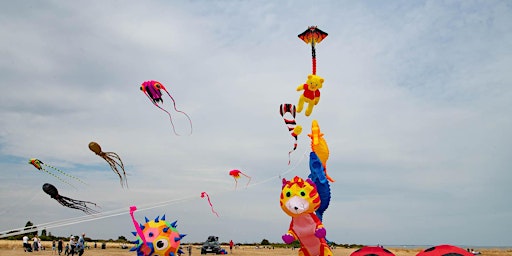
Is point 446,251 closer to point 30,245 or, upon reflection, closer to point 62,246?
point 62,246

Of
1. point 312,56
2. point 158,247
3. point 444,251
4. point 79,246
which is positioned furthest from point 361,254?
point 79,246

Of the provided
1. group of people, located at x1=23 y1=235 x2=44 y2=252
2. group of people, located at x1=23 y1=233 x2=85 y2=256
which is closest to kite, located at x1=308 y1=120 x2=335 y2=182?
group of people, located at x1=23 y1=233 x2=85 y2=256

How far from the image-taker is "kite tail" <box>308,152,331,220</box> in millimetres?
14633

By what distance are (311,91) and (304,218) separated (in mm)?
4549

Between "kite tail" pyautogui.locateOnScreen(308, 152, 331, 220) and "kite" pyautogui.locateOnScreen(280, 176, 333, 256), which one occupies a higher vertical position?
"kite tail" pyautogui.locateOnScreen(308, 152, 331, 220)

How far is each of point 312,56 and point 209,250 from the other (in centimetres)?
2091

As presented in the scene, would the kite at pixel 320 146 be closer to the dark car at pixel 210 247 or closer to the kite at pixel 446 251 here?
the kite at pixel 446 251

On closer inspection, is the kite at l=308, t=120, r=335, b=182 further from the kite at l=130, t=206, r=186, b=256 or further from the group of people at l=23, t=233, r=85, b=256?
the group of people at l=23, t=233, r=85, b=256

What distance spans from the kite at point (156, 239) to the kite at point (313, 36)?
25.2 feet

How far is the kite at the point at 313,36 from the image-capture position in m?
15.7

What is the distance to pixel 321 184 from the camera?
14625 millimetres

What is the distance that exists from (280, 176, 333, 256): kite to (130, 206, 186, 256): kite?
12.9 ft

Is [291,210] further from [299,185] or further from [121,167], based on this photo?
[121,167]

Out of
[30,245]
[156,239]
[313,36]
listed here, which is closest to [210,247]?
[30,245]
